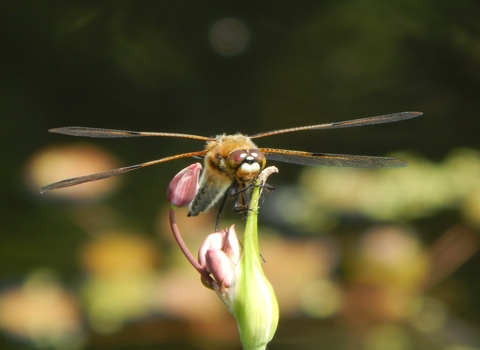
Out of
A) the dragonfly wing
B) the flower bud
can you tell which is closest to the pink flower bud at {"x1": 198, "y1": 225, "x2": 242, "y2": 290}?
the flower bud

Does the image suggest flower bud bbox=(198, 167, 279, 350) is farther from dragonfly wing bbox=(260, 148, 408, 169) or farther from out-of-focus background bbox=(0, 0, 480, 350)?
out-of-focus background bbox=(0, 0, 480, 350)

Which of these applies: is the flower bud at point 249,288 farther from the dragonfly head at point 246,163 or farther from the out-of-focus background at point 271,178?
the out-of-focus background at point 271,178

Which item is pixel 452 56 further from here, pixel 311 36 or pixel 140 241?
pixel 140 241

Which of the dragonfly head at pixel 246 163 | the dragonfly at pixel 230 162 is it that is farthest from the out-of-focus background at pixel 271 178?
the dragonfly head at pixel 246 163

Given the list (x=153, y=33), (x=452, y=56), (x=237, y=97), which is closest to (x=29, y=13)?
(x=153, y=33)

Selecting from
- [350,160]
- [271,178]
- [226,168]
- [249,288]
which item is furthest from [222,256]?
[271,178]

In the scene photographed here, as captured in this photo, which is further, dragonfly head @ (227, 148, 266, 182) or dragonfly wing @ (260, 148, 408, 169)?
dragonfly wing @ (260, 148, 408, 169)

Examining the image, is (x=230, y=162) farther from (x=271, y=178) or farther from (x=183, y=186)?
(x=271, y=178)
